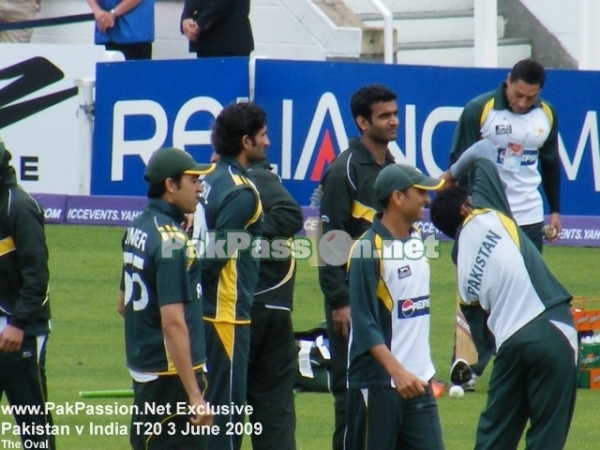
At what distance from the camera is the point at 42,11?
19.5 m

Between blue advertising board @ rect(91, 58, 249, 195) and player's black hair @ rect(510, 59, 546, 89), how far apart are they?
6.05 metres

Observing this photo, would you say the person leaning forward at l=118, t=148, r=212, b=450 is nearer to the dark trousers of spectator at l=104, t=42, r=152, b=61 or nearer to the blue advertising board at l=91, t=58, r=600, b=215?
the blue advertising board at l=91, t=58, r=600, b=215

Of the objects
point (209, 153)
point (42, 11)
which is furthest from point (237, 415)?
point (42, 11)

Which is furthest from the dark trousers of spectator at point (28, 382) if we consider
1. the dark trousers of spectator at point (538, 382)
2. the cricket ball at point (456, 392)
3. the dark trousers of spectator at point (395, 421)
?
the cricket ball at point (456, 392)

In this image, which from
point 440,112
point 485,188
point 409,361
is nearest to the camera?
point 409,361

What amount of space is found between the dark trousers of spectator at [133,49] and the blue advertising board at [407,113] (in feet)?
6.03

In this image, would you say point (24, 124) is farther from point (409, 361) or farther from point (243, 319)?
point (409, 361)

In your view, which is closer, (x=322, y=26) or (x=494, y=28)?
(x=494, y=28)

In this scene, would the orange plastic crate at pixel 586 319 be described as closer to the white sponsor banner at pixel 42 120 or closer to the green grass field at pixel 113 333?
the green grass field at pixel 113 333

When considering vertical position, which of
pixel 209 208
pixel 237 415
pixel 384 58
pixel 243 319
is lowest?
pixel 237 415

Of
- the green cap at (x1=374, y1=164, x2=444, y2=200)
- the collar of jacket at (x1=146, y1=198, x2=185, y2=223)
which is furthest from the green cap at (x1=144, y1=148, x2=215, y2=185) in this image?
the green cap at (x1=374, y1=164, x2=444, y2=200)

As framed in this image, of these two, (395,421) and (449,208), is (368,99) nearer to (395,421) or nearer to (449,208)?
(449,208)

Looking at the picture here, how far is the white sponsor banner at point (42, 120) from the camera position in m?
16.4

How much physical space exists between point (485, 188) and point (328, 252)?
4.05 ft
